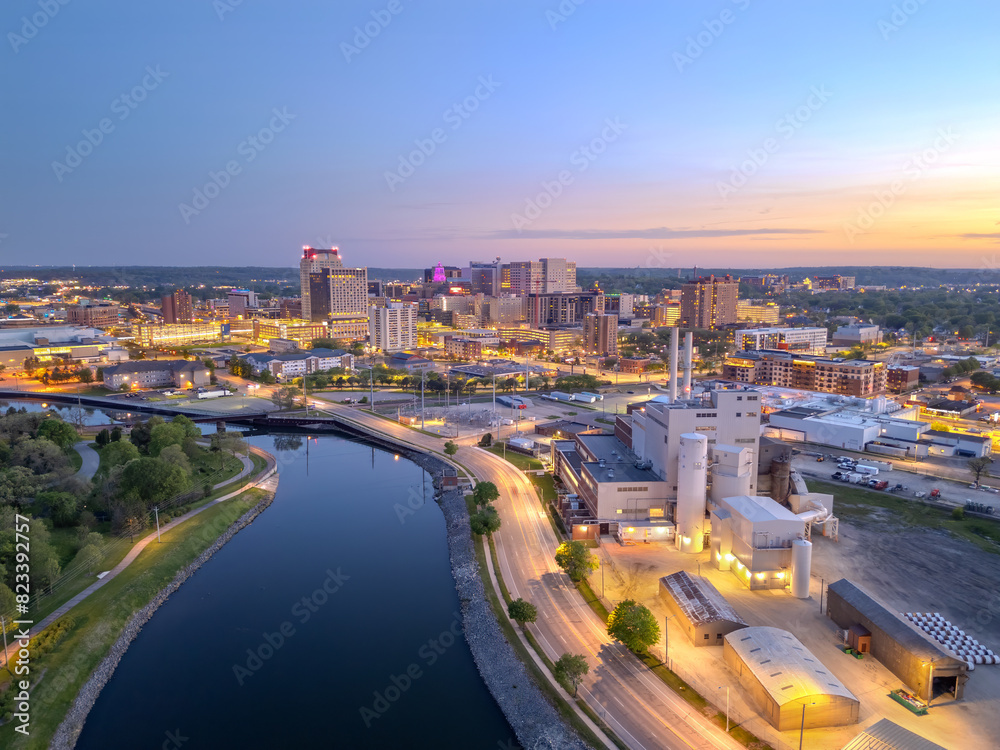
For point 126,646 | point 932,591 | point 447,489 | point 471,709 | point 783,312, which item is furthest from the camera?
point 783,312

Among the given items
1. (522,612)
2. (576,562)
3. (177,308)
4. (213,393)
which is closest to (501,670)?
(522,612)

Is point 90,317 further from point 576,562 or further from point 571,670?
point 571,670

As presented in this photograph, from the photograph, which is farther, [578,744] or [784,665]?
[784,665]

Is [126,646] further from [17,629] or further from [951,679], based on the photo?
[951,679]

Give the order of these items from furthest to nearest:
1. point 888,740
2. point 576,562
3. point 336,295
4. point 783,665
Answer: point 336,295, point 576,562, point 783,665, point 888,740

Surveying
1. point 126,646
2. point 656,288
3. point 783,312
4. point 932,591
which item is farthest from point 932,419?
point 656,288

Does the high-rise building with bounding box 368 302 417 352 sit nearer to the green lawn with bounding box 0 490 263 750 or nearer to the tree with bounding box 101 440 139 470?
the tree with bounding box 101 440 139 470
